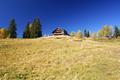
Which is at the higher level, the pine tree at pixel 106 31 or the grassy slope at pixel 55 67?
the pine tree at pixel 106 31

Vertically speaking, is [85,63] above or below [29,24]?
below

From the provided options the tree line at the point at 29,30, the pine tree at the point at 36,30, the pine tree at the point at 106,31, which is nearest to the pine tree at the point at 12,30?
the tree line at the point at 29,30

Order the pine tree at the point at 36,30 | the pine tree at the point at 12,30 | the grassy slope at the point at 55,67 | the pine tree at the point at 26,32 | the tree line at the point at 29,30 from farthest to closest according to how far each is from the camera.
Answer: the pine tree at the point at 26,32
the pine tree at the point at 12,30
the tree line at the point at 29,30
the pine tree at the point at 36,30
the grassy slope at the point at 55,67

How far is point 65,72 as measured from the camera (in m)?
28.1

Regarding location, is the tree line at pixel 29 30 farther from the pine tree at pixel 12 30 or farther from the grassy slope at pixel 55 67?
the grassy slope at pixel 55 67

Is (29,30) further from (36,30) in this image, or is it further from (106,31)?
(106,31)

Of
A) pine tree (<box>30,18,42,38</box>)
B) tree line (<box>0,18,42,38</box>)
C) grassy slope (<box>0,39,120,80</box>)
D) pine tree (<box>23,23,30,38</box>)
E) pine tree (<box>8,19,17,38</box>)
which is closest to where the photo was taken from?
grassy slope (<box>0,39,120,80</box>)

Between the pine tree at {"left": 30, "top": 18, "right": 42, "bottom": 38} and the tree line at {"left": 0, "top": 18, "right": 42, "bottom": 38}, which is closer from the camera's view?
the pine tree at {"left": 30, "top": 18, "right": 42, "bottom": 38}

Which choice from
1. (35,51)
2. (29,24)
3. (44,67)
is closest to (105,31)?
(29,24)

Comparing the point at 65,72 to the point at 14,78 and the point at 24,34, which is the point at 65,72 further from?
the point at 24,34

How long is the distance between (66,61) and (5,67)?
8657 millimetres

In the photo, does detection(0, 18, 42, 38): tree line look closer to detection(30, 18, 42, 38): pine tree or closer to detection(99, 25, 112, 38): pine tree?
detection(30, 18, 42, 38): pine tree

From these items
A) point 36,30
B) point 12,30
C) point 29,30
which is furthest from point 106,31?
point 12,30

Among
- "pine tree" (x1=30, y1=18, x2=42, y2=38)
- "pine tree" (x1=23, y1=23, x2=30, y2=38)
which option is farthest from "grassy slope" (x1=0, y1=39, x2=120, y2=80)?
"pine tree" (x1=23, y1=23, x2=30, y2=38)
